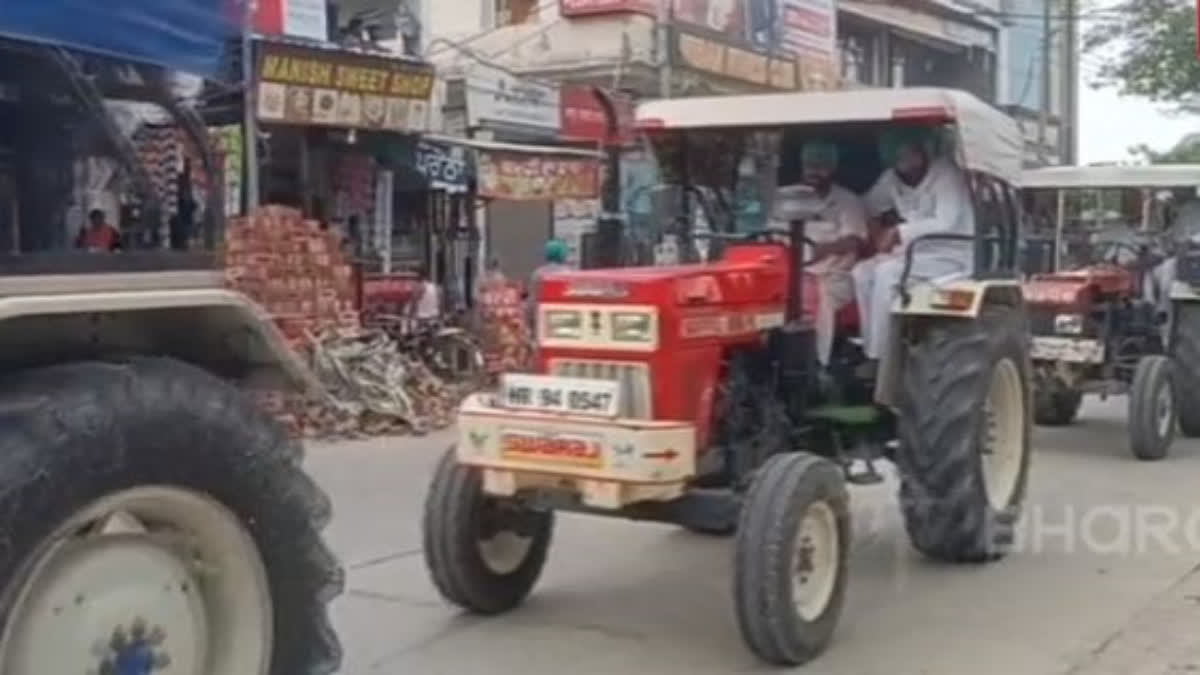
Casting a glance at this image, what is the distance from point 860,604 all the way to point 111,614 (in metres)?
3.96

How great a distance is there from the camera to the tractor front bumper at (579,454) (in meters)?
5.92

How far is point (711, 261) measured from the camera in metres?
7.39

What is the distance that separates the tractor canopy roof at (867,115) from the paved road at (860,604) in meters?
1.97

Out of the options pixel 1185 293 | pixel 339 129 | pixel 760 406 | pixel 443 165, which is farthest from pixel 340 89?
pixel 760 406

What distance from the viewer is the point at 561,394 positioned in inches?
245

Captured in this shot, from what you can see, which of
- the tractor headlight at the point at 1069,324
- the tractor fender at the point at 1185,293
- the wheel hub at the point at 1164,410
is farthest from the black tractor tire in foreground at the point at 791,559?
the tractor fender at the point at 1185,293

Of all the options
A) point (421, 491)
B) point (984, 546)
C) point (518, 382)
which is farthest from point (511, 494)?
point (421, 491)

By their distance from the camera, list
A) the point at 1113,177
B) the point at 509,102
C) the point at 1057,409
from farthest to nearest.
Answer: the point at 509,102 → the point at 1057,409 → the point at 1113,177

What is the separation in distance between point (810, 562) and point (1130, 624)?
1.54 m

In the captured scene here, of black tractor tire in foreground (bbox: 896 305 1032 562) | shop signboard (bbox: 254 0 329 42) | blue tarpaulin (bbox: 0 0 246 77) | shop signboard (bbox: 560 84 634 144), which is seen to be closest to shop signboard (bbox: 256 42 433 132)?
shop signboard (bbox: 254 0 329 42)

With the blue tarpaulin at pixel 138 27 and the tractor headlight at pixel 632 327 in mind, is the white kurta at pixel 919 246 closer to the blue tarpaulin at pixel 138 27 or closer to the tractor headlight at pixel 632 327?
the tractor headlight at pixel 632 327

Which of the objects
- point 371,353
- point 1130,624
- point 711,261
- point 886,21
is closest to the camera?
point 1130,624

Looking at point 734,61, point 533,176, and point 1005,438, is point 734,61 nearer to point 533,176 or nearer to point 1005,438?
point 533,176

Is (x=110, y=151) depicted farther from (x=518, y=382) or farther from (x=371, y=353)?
(x=371, y=353)
